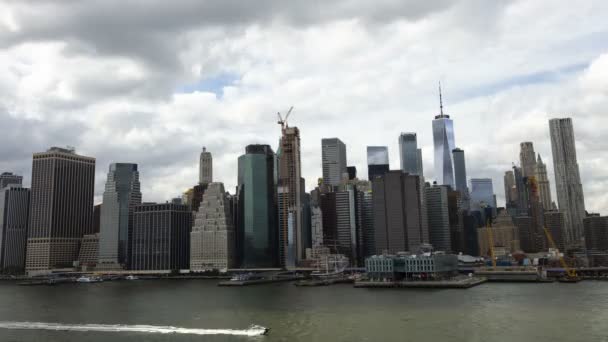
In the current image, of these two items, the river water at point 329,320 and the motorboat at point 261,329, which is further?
the motorboat at point 261,329

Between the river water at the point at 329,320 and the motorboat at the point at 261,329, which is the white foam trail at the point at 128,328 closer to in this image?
the motorboat at the point at 261,329

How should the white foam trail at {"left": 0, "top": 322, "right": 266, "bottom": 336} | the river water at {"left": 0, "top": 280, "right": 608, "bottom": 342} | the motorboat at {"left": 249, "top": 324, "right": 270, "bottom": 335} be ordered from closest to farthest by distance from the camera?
the river water at {"left": 0, "top": 280, "right": 608, "bottom": 342}
the motorboat at {"left": 249, "top": 324, "right": 270, "bottom": 335}
the white foam trail at {"left": 0, "top": 322, "right": 266, "bottom": 336}

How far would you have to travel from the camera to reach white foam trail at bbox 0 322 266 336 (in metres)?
74.8

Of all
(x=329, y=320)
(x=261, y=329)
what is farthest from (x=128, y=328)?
(x=329, y=320)

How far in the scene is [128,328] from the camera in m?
78.9

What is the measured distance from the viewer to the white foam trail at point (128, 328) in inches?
2947

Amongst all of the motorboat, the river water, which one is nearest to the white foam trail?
the motorboat

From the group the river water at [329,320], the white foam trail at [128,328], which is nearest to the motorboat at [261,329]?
the white foam trail at [128,328]

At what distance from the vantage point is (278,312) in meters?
102

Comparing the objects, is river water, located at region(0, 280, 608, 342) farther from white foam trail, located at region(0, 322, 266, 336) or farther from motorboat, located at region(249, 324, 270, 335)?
motorboat, located at region(249, 324, 270, 335)

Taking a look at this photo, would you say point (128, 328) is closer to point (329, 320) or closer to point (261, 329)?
point (261, 329)

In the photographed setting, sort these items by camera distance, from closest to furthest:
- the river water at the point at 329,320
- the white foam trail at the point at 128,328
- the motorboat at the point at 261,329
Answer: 1. the river water at the point at 329,320
2. the motorboat at the point at 261,329
3. the white foam trail at the point at 128,328

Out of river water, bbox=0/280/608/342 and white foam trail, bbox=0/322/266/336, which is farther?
white foam trail, bbox=0/322/266/336

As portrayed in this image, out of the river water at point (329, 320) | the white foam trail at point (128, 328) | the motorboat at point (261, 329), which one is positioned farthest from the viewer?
the white foam trail at point (128, 328)
